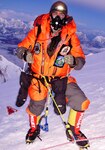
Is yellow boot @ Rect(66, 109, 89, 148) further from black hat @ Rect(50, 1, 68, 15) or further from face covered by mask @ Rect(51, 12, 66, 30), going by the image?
black hat @ Rect(50, 1, 68, 15)

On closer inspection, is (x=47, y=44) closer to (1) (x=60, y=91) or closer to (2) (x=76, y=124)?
(1) (x=60, y=91)

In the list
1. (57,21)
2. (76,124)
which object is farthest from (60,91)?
(57,21)

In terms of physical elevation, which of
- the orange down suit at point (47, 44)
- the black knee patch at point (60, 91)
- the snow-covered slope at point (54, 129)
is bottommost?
the snow-covered slope at point (54, 129)

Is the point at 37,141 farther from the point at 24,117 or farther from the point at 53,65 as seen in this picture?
the point at 24,117

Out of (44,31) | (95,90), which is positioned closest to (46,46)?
(44,31)

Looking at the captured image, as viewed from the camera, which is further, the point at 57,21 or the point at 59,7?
the point at 59,7

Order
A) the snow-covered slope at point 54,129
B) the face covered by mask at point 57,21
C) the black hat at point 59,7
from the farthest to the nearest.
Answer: the snow-covered slope at point 54,129 → the black hat at point 59,7 → the face covered by mask at point 57,21

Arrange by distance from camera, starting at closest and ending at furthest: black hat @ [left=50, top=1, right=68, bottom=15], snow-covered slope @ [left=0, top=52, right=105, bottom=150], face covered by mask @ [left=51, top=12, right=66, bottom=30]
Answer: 1. face covered by mask @ [left=51, top=12, right=66, bottom=30]
2. black hat @ [left=50, top=1, right=68, bottom=15]
3. snow-covered slope @ [left=0, top=52, right=105, bottom=150]

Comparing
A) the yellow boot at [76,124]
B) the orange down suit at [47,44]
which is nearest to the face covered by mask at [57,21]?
the orange down suit at [47,44]

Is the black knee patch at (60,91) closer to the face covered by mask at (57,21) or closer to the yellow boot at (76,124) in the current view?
the yellow boot at (76,124)

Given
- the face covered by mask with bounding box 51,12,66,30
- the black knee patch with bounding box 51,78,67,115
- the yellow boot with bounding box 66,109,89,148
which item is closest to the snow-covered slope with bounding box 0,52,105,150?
the yellow boot with bounding box 66,109,89,148

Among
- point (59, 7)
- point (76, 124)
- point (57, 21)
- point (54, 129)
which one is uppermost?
point (59, 7)

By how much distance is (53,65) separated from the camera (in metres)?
6.32

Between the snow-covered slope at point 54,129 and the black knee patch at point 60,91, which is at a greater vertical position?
the black knee patch at point 60,91
